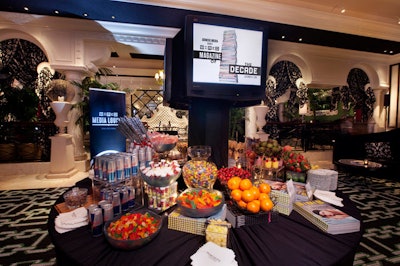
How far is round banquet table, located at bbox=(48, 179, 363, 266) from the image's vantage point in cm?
79

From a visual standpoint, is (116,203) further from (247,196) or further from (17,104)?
(17,104)

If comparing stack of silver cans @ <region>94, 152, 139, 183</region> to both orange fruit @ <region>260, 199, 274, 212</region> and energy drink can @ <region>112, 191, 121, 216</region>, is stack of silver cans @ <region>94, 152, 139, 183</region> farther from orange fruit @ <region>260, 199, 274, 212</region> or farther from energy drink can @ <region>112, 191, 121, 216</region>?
orange fruit @ <region>260, 199, 274, 212</region>

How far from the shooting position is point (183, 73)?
4.53ft

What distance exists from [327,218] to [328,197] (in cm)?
37

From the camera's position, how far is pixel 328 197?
1.34m

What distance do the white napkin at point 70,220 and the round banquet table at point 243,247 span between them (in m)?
0.02

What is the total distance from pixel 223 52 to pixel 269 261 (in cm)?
112

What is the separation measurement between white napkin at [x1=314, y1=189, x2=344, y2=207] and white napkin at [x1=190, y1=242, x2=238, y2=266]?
0.80 metres

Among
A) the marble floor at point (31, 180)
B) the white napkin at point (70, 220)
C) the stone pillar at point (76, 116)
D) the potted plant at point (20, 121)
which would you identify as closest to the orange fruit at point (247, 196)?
the white napkin at point (70, 220)

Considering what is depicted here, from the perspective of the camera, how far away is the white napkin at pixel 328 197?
1.27 meters

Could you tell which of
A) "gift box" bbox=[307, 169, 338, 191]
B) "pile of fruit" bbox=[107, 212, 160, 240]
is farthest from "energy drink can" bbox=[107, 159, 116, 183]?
"gift box" bbox=[307, 169, 338, 191]

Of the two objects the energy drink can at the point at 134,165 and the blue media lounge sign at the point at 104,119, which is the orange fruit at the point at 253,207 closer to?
the energy drink can at the point at 134,165

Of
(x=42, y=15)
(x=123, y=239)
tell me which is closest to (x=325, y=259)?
(x=123, y=239)

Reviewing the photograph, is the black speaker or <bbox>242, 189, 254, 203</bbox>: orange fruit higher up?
the black speaker
